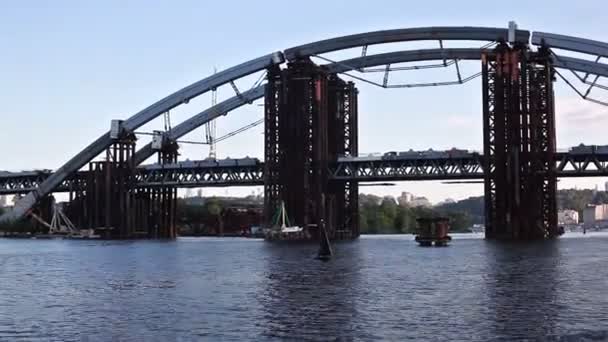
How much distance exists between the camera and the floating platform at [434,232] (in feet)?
434

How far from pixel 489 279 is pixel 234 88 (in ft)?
411

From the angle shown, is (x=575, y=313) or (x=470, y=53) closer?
(x=575, y=313)

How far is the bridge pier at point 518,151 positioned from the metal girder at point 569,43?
5.39 meters

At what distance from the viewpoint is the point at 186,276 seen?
68125mm

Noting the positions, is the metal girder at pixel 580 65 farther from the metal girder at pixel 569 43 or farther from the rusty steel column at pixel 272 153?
the rusty steel column at pixel 272 153

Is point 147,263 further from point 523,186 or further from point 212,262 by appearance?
point 523,186

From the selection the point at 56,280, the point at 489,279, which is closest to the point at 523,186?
the point at 489,279

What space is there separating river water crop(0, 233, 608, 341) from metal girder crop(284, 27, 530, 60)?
7737cm

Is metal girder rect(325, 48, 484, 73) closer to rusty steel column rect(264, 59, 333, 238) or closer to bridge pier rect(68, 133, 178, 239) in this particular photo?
rusty steel column rect(264, 59, 333, 238)

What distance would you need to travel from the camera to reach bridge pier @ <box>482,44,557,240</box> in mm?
142125

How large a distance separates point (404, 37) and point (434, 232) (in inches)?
1591

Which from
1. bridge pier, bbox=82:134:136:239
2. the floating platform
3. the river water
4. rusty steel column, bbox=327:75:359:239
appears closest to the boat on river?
rusty steel column, bbox=327:75:359:239

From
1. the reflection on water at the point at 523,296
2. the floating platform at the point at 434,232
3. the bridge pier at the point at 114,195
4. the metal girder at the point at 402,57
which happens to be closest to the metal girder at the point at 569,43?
the metal girder at the point at 402,57

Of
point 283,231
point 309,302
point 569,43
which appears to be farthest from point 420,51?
point 309,302
